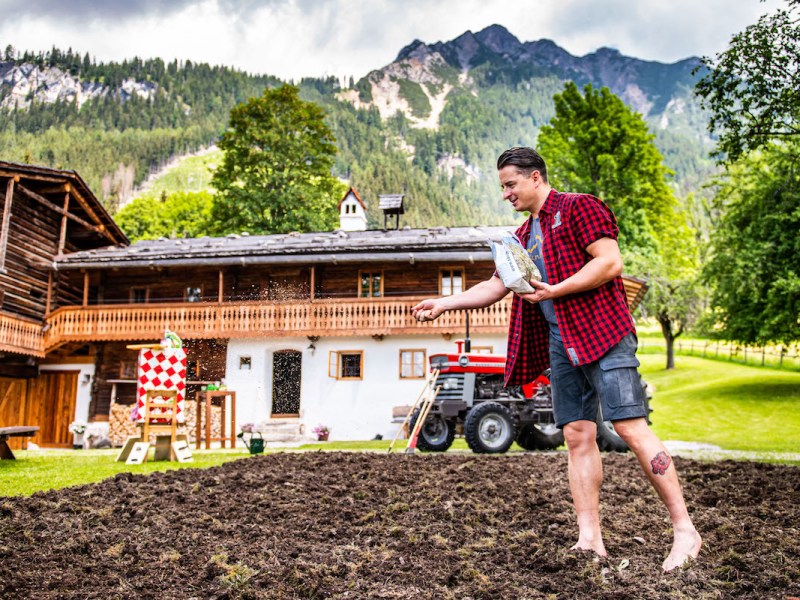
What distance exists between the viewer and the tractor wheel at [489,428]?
1133 cm

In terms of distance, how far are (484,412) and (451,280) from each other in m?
12.0

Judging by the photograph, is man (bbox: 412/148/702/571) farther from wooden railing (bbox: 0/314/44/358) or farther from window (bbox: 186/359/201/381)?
window (bbox: 186/359/201/381)

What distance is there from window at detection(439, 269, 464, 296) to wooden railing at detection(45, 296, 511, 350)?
4.49ft

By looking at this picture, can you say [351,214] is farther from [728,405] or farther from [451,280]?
[728,405]

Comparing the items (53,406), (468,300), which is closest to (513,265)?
(468,300)

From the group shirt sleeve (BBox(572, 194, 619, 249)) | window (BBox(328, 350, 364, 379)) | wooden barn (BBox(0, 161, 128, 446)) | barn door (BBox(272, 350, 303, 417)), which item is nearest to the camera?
shirt sleeve (BBox(572, 194, 619, 249))

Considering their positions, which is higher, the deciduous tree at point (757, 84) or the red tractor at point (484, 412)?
the deciduous tree at point (757, 84)

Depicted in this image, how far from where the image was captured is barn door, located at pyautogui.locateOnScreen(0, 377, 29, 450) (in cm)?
2236

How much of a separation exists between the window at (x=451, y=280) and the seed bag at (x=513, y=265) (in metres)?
19.8

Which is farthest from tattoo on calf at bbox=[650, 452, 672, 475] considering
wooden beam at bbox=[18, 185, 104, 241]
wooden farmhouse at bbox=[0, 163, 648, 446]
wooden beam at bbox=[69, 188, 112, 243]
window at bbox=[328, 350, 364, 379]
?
wooden beam at bbox=[69, 188, 112, 243]

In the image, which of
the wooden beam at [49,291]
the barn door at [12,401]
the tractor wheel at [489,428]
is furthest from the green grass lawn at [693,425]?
the wooden beam at [49,291]

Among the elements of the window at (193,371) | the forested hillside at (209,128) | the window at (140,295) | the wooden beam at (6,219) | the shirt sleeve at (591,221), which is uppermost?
the forested hillside at (209,128)

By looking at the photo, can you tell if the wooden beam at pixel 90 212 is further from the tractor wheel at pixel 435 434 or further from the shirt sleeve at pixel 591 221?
the shirt sleeve at pixel 591 221

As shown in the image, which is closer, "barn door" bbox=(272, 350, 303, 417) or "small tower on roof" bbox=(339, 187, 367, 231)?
Answer: "barn door" bbox=(272, 350, 303, 417)
